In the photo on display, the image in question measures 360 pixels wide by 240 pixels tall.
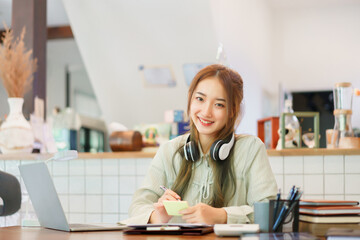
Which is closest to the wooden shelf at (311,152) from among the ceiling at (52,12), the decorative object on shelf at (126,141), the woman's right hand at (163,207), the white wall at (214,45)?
the white wall at (214,45)

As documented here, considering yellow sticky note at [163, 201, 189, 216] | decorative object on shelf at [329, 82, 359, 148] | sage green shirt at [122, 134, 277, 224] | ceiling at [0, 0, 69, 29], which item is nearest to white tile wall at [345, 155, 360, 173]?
decorative object on shelf at [329, 82, 359, 148]

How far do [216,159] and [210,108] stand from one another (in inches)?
8.0

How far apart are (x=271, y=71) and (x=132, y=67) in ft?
8.07

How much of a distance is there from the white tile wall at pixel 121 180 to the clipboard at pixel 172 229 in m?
1.79

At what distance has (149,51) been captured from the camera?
19.7 feet

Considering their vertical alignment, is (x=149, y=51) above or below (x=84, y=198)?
above

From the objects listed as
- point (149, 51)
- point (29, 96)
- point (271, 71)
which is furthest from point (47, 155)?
point (271, 71)

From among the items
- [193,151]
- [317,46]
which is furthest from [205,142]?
[317,46]

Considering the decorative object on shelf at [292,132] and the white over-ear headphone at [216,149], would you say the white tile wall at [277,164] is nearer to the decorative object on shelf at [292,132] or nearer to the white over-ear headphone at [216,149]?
the decorative object on shelf at [292,132]

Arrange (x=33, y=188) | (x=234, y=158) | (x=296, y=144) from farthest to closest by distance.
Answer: (x=296, y=144) → (x=234, y=158) → (x=33, y=188)

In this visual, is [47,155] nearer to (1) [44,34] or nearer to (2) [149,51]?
(1) [44,34]

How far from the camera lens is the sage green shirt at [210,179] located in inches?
79.0

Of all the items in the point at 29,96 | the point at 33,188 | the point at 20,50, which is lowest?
the point at 33,188

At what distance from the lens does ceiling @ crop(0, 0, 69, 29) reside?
22.1 feet
